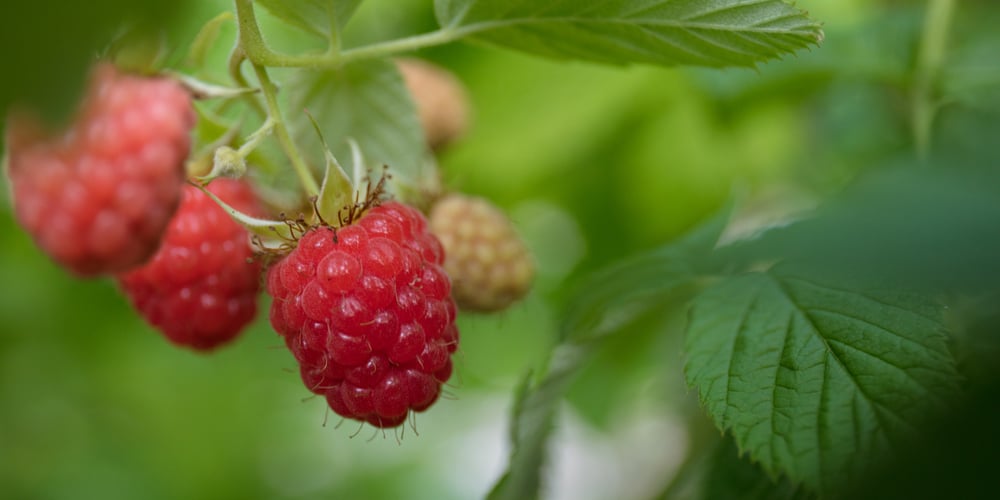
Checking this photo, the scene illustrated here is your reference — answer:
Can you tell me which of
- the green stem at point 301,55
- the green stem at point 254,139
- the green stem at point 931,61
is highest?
the green stem at point 931,61

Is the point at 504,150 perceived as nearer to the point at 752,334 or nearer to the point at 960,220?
the point at 752,334

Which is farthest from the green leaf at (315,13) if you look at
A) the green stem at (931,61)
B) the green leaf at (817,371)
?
the green stem at (931,61)

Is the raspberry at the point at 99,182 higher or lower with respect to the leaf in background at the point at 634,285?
higher

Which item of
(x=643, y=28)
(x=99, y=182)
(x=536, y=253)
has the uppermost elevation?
(x=643, y=28)

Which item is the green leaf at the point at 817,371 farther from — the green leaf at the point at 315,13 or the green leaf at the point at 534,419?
the green leaf at the point at 315,13

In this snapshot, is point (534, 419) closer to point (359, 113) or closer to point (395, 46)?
point (359, 113)

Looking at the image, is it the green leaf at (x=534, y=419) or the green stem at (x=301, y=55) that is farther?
the green leaf at (x=534, y=419)

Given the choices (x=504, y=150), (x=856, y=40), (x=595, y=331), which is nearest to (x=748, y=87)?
(x=856, y=40)

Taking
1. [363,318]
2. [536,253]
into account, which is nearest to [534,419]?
[363,318]
